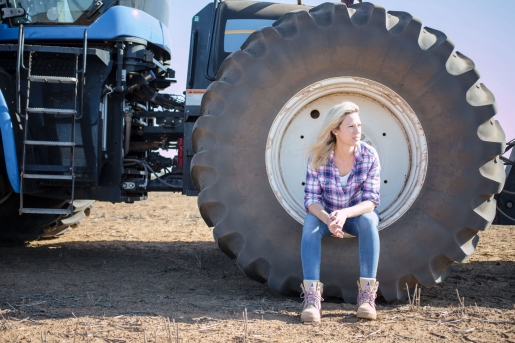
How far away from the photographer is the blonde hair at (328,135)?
3.26 m

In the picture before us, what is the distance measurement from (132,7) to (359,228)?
2.99 meters

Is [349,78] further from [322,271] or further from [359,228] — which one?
[322,271]

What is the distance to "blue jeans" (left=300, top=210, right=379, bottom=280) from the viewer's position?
311 cm

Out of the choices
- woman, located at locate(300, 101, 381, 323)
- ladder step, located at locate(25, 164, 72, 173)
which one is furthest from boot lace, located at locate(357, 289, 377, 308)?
ladder step, located at locate(25, 164, 72, 173)

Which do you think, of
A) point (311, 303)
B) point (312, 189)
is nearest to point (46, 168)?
point (312, 189)

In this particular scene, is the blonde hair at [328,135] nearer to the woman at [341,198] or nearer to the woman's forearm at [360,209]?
the woman at [341,198]

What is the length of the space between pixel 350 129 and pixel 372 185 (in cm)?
35

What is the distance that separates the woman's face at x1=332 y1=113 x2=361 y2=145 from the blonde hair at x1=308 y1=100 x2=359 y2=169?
0.03 metres

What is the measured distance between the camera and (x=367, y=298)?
119 inches

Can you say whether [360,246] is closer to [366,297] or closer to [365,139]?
[366,297]

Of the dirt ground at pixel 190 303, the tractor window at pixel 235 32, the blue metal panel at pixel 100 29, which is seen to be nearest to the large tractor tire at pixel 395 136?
the dirt ground at pixel 190 303

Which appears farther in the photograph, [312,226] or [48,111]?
[48,111]

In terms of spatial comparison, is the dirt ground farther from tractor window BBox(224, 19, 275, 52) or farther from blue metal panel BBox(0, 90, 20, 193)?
tractor window BBox(224, 19, 275, 52)

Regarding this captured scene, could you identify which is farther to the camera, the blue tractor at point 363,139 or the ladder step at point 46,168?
the ladder step at point 46,168
